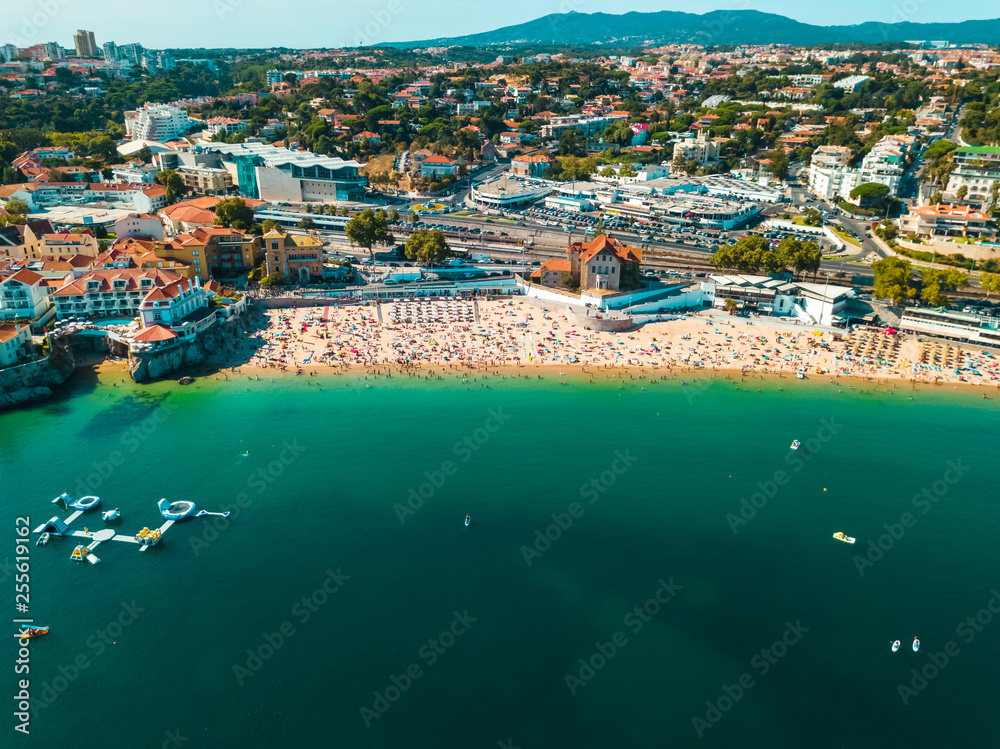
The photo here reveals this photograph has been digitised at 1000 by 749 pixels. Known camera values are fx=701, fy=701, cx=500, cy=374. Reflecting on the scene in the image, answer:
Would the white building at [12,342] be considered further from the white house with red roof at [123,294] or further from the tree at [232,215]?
the tree at [232,215]

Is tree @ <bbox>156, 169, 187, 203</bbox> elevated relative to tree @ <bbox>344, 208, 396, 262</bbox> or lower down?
elevated

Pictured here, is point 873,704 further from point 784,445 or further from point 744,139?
point 744,139

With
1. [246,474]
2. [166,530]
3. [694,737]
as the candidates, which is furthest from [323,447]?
[694,737]

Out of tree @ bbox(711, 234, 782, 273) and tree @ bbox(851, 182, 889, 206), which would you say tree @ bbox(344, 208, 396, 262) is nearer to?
tree @ bbox(711, 234, 782, 273)

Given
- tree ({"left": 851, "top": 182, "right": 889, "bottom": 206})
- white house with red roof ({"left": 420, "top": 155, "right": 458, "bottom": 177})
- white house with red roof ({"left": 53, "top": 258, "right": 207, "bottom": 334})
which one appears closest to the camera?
white house with red roof ({"left": 53, "top": 258, "right": 207, "bottom": 334})

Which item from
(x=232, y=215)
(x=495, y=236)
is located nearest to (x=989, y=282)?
(x=495, y=236)

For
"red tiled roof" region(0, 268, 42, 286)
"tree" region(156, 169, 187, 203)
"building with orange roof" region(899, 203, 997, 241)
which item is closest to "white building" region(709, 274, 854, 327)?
"building with orange roof" region(899, 203, 997, 241)
